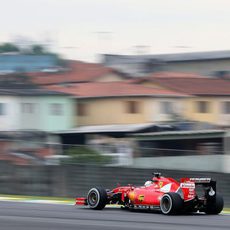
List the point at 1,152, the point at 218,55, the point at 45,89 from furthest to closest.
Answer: the point at 218,55, the point at 45,89, the point at 1,152

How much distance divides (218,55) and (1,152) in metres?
55.9

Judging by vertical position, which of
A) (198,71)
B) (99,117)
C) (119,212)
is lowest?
(119,212)

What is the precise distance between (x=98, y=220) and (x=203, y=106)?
155ft

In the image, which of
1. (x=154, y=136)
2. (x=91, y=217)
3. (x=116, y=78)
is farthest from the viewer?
(x=116, y=78)

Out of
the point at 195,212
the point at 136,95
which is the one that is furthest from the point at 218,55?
the point at 195,212

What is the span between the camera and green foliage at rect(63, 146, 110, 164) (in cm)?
2169

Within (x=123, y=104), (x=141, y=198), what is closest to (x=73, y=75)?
(x=123, y=104)

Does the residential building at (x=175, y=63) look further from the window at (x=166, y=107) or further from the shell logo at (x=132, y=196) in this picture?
the shell logo at (x=132, y=196)

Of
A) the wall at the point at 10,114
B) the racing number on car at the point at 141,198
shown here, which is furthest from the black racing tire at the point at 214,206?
the wall at the point at 10,114

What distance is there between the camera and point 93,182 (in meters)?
21.2

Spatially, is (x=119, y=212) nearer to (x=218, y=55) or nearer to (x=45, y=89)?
(x=45, y=89)

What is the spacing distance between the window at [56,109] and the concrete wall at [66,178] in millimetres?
31906

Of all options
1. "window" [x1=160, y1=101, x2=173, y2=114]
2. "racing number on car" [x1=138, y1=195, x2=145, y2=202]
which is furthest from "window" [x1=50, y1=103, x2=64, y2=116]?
"racing number on car" [x1=138, y1=195, x2=145, y2=202]

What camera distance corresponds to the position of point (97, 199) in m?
14.1
